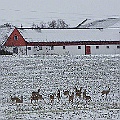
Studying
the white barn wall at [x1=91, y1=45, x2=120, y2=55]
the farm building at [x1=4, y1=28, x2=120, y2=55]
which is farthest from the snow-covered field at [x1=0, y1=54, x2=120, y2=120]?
the white barn wall at [x1=91, y1=45, x2=120, y2=55]

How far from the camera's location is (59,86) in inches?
676

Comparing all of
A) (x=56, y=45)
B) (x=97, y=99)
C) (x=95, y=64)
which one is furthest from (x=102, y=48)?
(x=97, y=99)

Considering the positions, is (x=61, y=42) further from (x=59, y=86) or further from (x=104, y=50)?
(x=59, y=86)

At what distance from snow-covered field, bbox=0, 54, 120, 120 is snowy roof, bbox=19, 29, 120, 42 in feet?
57.8

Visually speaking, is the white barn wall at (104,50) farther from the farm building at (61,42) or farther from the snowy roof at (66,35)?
the snowy roof at (66,35)

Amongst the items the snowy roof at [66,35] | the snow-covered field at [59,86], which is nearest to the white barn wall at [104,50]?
the snowy roof at [66,35]

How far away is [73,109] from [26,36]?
32.7 meters

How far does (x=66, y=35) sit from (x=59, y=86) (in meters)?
28.7

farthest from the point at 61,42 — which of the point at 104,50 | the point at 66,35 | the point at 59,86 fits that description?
the point at 59,86

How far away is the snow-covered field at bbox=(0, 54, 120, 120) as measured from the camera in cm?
1178

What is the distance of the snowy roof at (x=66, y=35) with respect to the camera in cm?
4416

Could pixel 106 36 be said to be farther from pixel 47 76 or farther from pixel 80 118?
pixel 80 118

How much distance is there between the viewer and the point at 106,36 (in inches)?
1805

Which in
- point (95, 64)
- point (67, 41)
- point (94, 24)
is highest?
point (94, 24)
